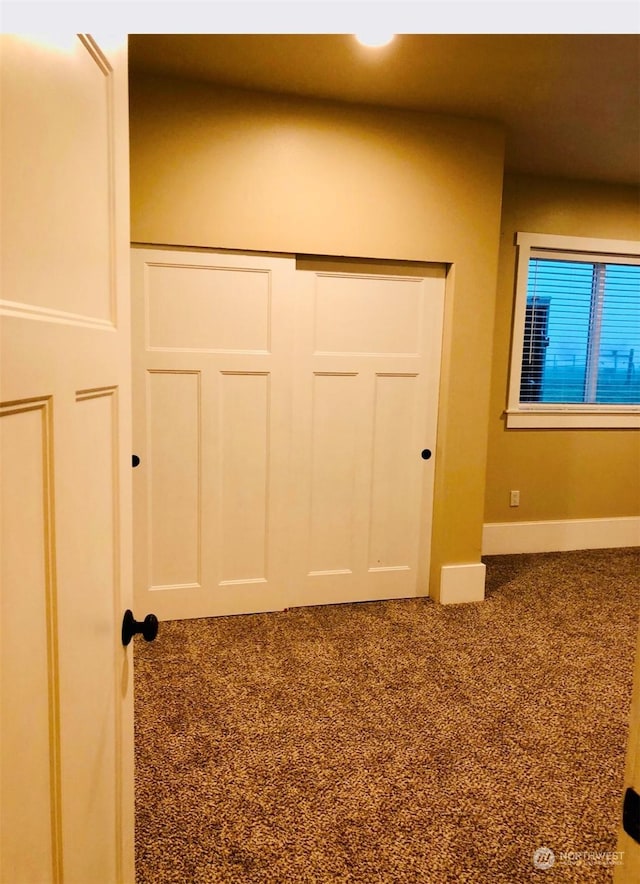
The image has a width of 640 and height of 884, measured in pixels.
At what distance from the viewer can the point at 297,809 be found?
5.74ft

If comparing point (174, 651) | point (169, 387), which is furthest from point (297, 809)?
point (169, 387)

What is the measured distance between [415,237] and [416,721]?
2.31 meters

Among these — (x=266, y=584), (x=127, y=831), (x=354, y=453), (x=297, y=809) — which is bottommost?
(x=297, y=809)

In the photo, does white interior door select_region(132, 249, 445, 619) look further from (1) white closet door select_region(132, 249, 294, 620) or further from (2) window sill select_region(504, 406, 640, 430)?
(2) window sill select_region(504, 406, 640, 430)

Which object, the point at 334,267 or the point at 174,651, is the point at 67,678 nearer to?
the point at 174,651

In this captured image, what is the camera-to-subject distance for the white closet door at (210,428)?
2803mm

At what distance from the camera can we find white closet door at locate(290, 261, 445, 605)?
121 inches

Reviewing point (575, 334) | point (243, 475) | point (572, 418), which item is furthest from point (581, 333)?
point (243, 475)

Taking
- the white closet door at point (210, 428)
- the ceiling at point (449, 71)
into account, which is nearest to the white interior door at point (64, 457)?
the ceiling at point (449, 71)

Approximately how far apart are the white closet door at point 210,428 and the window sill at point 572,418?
1962mm

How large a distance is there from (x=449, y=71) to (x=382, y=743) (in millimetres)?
2770

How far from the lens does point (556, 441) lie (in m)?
4.24

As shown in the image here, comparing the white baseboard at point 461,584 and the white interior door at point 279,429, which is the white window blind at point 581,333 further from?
the white baseboard at point 461,584

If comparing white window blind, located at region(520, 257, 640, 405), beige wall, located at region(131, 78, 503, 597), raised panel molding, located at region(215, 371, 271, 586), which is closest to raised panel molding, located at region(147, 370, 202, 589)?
raised panel molding, located at region(215, 371, 271, 586)
